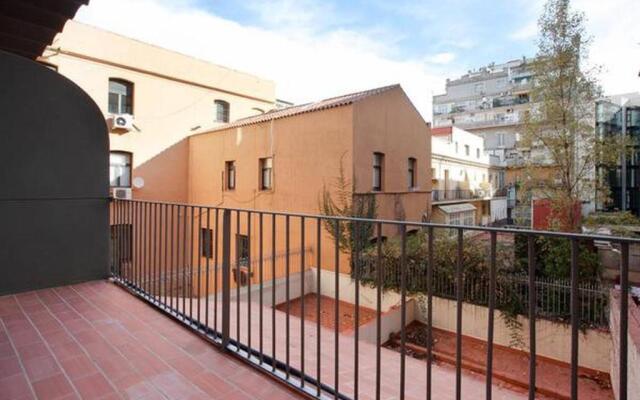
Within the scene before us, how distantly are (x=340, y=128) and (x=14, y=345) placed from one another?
8284 millimetres

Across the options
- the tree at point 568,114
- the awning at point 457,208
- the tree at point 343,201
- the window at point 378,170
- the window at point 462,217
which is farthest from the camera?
the window at point 462,217

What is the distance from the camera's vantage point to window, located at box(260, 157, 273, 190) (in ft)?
37.6

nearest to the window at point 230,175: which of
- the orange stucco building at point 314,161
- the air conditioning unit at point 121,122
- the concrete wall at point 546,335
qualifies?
the orange stucco building at point 314,161

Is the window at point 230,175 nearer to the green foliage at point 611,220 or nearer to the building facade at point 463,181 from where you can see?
the building facade at point 463,181

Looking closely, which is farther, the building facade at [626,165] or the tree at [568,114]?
the building facade at [626,165]

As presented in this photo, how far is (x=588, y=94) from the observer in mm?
9297

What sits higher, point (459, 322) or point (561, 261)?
point (459, 322)

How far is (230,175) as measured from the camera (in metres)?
12.7

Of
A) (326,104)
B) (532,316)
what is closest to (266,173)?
(326,104)

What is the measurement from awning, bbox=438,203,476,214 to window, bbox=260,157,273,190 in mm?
8858

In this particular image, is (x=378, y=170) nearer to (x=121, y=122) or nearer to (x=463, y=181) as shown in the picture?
(x=121, y=122)

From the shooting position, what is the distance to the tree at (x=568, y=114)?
9180mm

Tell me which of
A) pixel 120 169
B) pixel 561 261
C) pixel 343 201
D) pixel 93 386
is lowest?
pixel 561 261

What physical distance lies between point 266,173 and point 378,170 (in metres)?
3.57
